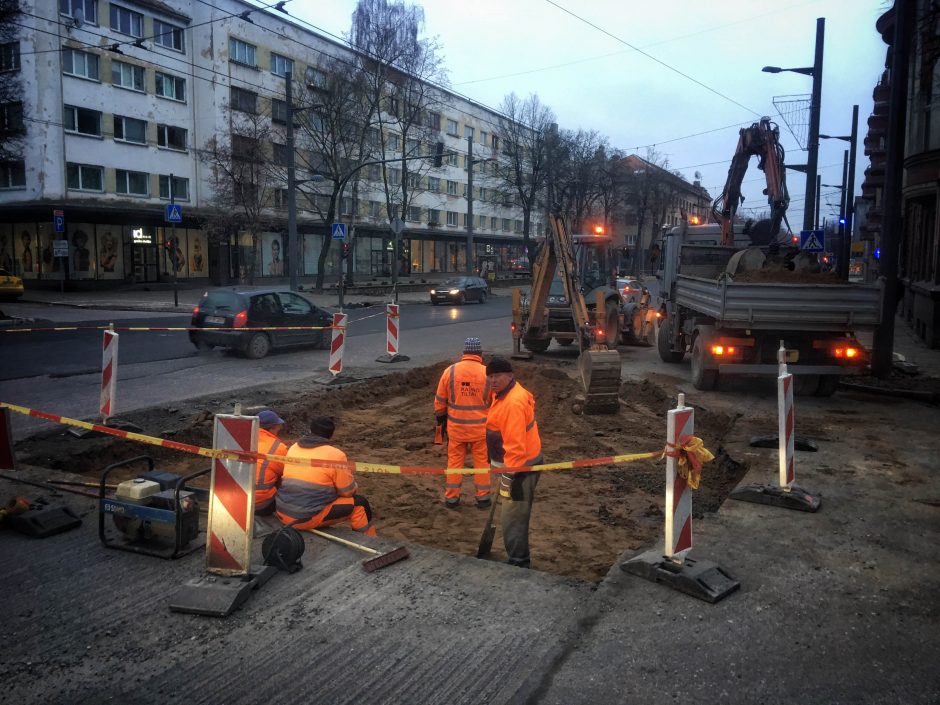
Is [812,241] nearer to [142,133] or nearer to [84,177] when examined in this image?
[84,177]

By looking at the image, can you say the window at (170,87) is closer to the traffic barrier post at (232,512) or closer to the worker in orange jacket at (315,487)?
the worker in orange jacket at (315,487)

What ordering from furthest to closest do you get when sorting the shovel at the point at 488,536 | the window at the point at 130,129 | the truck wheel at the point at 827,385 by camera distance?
the window at the point at 130,129 < the truck wheel at the point at 827,385 < the shovel at the point at 488,536

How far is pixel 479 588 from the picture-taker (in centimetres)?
480

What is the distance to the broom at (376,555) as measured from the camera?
5054 millimetres

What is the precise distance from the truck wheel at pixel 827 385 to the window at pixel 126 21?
39.3 meters

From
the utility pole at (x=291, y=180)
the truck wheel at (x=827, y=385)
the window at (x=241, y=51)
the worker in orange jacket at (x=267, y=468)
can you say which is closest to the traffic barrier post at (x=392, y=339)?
the truck wheel at (x=827, y=385)

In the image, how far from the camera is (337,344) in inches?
515

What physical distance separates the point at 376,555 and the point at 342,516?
0.66 m

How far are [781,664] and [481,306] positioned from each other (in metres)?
33.7

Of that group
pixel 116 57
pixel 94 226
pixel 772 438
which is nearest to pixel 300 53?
pixel 116 57

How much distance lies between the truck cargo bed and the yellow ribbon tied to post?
6973 millimetres

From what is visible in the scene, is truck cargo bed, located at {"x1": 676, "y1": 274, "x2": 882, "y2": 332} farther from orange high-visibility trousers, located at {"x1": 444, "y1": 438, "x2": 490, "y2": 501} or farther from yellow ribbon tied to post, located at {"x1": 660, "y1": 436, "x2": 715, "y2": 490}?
yellow ribbon tied to post, located at {"x1": 660, "y1": 436, "x2": 715, "y2": 490}

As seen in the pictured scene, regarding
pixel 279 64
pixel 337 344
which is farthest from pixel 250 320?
pixel 279 64

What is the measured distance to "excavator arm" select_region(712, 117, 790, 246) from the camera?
49.1ft
